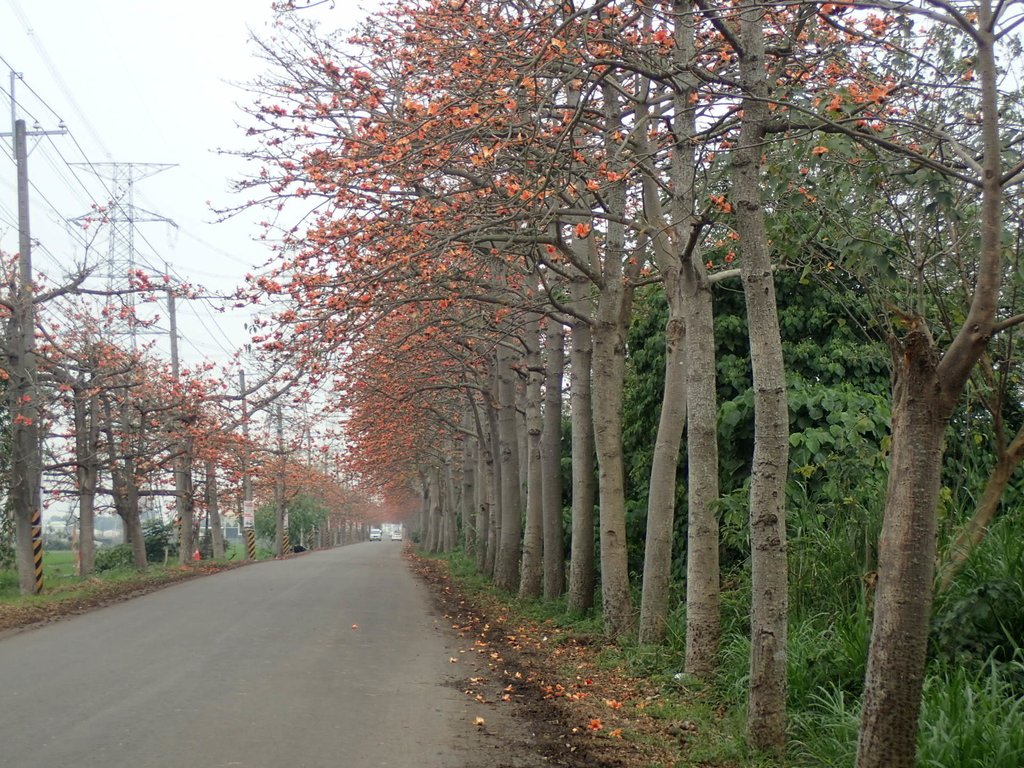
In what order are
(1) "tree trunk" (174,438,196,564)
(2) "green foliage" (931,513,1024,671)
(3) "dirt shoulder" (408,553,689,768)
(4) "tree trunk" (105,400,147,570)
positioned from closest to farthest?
(2) "green foliage" (931,513,1024,671)
(3) "dirt shoulder" (408,553,689,768)
(4) "tree trunk" (105,400,147,570)
(1) "tree trunk" (174,438,196,564)

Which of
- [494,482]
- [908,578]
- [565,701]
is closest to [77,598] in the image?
[494,482]

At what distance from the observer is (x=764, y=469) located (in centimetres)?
687

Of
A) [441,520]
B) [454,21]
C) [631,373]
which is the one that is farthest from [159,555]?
[454,21]

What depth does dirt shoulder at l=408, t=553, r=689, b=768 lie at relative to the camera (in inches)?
276

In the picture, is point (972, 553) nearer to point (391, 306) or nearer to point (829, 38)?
point (829, 38)

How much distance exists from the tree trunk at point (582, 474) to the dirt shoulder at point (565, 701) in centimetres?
77

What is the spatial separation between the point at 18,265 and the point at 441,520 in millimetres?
31905

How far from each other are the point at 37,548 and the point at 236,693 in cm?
1491

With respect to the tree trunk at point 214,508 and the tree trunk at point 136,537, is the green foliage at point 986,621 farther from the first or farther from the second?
the tree trunk at point 214,508

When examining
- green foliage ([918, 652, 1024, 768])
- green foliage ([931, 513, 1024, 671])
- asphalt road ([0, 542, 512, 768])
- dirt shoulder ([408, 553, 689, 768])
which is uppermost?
green foliage ([931, 513, 1024, 671])

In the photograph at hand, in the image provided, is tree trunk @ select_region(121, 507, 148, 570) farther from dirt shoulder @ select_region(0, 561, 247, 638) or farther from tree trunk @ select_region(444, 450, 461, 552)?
tree trunk @ select_region(444, 450, 461, 552)

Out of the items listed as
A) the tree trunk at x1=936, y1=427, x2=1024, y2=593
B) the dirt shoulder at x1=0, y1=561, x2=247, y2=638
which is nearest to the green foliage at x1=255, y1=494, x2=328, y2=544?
the dirt shoulder at x1=0, y1=561, x2=247, y2=638

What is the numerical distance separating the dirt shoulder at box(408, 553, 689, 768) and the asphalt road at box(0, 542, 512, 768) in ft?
1.29

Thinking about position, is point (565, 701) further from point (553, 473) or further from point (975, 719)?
point (553, 473)
